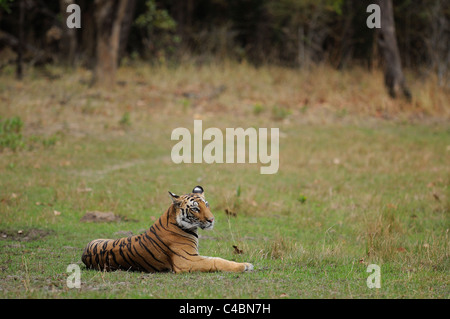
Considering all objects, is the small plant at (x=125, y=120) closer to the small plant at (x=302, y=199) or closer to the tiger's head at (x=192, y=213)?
the small plant at (x=302, y=199)

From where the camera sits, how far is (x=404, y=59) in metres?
28.3

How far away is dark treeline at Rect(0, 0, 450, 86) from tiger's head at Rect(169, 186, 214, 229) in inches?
672

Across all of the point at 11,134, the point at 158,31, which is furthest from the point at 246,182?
the point at 158,31

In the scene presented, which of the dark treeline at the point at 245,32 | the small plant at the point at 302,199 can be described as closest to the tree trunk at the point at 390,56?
the dark treeline at the point at 245,32

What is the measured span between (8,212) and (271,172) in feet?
21.7

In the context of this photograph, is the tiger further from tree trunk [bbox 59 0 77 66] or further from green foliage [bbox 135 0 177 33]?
green foliage [bbox 135 0 177 33]

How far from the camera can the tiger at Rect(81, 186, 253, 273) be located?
6910 millimetres

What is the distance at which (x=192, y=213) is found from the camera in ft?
22.8

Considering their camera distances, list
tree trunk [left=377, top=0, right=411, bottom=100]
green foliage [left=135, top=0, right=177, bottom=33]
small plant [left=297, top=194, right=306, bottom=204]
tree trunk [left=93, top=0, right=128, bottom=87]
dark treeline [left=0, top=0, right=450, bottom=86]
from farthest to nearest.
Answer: green foliage [left=135, top=0, right=177, bottom=33]
dark treeline [left=0, top=0, right=450, bottom=86]
tree trunk [left=377, top=0, right=411, bottom=100]
tree trunk [left=93, top=0, right=128, bottom=87]
small plant [left=297, top=194, right=306, bottom=204]

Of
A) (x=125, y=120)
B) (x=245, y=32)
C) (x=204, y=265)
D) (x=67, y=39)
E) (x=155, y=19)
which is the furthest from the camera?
(x=245, y=32)

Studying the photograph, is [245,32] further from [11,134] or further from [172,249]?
[172,249]

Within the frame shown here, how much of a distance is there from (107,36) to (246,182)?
1066 centimetres

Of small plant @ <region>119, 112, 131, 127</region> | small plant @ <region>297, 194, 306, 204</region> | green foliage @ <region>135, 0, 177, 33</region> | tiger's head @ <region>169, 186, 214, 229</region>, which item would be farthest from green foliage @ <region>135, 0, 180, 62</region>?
tiger's head @ <region>169, 186, 214, 229</region>
